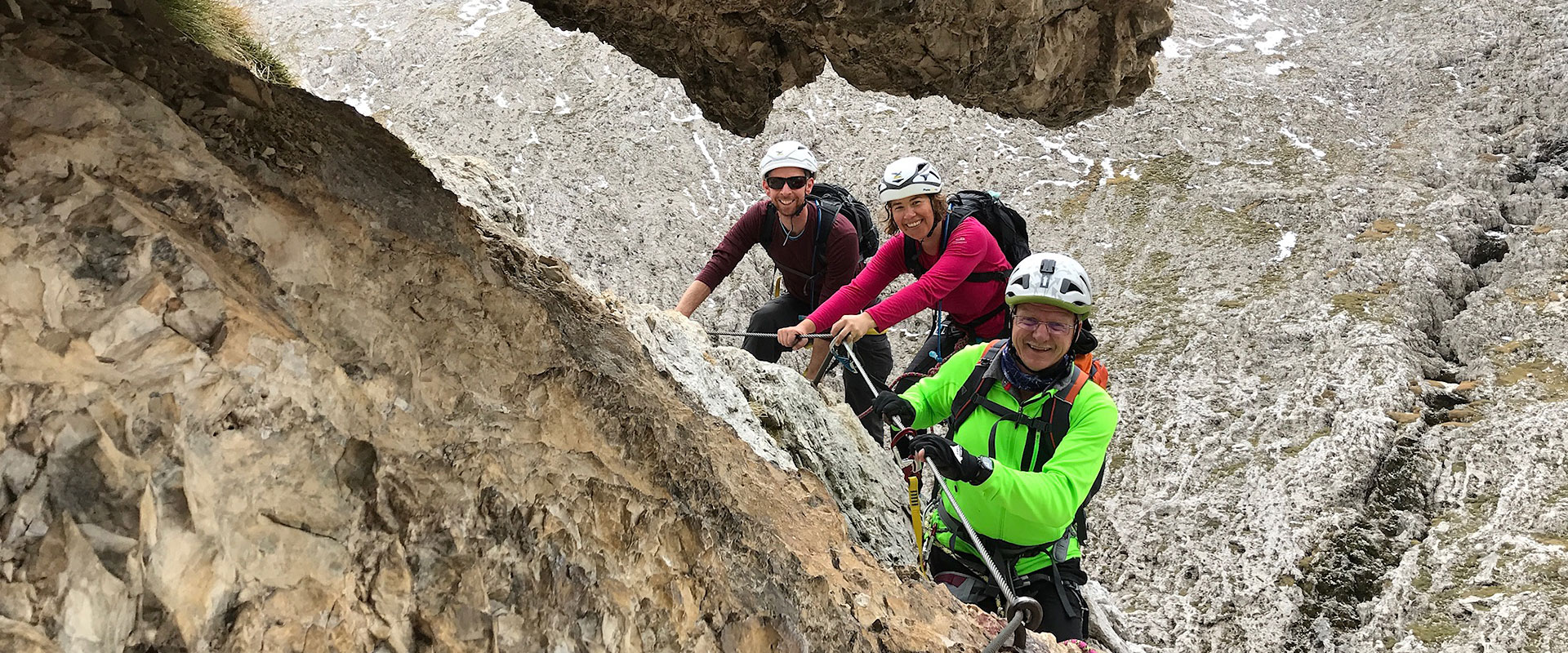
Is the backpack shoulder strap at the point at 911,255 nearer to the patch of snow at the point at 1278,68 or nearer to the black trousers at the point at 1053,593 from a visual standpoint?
the black trousers at the point at 1053,593

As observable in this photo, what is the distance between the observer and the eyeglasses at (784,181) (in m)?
10.6

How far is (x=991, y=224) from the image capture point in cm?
1003

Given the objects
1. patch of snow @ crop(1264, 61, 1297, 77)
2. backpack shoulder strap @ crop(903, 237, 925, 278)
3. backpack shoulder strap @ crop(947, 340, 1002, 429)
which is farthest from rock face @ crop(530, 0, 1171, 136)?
patch of snow @ crop(1264, 61, 1297, 77)

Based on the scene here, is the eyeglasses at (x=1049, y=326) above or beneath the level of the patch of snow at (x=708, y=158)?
above

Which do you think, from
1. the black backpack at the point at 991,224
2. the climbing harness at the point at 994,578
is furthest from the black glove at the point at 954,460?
the black backpack at the point at 991,224

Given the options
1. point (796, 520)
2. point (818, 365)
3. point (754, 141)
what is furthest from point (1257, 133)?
point (796, 520)

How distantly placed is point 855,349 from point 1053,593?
5.75 metres

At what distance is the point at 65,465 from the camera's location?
10.2 ft

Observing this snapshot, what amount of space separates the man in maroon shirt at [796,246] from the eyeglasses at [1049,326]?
474 centimetres

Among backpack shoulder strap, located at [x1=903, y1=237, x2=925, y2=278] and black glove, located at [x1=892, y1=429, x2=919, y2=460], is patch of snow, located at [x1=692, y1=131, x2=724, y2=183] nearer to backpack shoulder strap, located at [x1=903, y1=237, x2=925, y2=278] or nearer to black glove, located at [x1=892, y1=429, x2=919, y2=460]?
backpack shoulder strap, located at [x1=903, y1=237, x2=925, y2=278]

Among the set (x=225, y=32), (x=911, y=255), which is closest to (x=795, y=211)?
(x=911, y=255)

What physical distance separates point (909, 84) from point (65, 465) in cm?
680

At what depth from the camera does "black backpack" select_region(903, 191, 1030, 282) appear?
979 cm

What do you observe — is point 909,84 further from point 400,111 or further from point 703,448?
point 400,111
